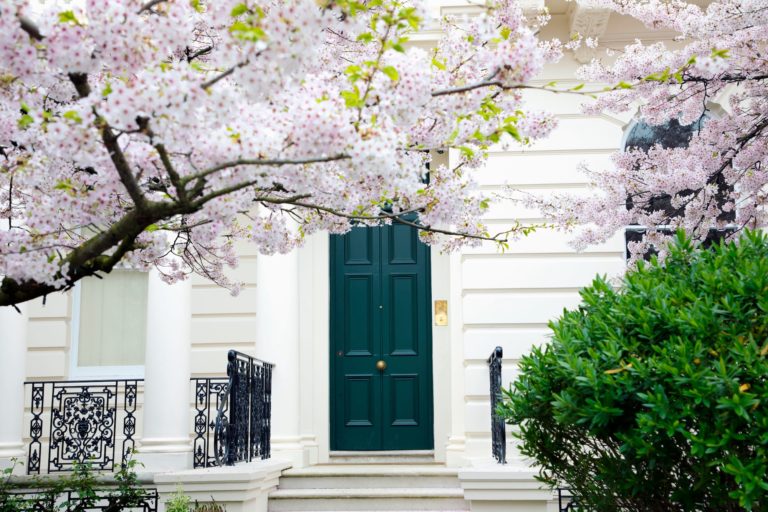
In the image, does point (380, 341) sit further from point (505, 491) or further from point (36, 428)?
point (36, 428)

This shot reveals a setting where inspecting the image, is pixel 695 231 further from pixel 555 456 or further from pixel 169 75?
pixel 169 75

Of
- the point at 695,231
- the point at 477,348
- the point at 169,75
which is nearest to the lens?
the point at 169,75

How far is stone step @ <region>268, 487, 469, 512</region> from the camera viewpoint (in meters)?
8.68

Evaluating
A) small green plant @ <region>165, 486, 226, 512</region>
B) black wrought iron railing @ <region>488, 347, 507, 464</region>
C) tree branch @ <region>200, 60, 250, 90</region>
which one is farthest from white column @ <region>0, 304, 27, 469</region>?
tree branch @ <region>200, 60, 250, 90</region>

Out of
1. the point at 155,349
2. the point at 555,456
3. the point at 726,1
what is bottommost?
the point at 555,456

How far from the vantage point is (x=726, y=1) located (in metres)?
7.43

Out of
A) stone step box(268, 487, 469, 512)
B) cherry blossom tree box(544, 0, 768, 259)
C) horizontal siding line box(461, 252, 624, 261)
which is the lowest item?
stone step box(268, 487, 469, 512)

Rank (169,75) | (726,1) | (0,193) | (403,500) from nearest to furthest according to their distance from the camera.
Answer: (169,75) < (0,193) < (726,1) < (403,500)

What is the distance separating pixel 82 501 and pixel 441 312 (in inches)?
185

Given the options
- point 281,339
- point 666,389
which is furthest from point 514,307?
point 666,389

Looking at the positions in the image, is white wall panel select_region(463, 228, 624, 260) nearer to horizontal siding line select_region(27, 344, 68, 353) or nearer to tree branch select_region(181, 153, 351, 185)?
horizontal siding line select_region(27, 344, 68, 353)

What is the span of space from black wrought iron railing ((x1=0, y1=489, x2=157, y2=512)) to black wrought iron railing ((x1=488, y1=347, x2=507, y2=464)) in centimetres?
345

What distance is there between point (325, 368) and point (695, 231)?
4.90 metres

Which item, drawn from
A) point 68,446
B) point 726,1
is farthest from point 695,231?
point 68,446
